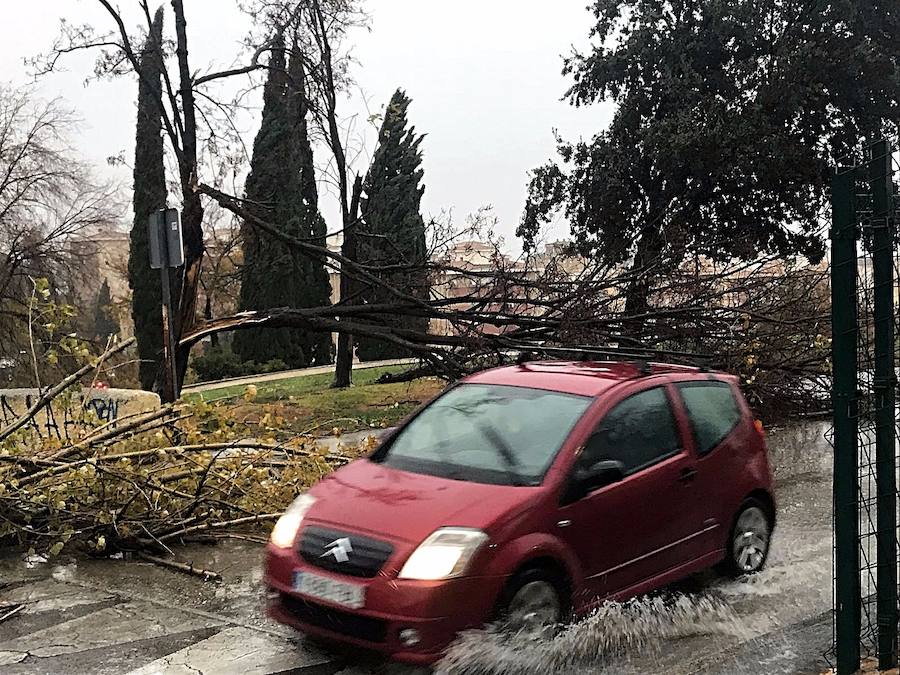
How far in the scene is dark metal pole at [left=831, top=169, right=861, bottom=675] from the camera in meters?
4.32

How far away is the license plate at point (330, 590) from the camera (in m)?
4.50

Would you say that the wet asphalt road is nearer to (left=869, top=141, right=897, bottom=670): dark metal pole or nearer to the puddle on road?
the puddle on road

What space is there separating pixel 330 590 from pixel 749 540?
11.2ft

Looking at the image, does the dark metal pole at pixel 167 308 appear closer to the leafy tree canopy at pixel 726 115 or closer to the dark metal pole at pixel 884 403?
the dark metal pole at pixel 884 403

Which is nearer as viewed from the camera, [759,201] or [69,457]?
[69,457]

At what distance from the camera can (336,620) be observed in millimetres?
4602

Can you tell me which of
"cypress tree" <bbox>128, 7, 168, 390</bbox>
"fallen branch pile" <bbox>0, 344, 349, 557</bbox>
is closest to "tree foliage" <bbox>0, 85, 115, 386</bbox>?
"cypress tree" <bbox>128, 7, 168, 390</bbox>

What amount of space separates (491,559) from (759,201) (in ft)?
64.0

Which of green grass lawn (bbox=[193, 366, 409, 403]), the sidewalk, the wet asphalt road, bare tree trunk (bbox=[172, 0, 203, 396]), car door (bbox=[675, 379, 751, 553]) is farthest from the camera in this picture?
the sidewalk

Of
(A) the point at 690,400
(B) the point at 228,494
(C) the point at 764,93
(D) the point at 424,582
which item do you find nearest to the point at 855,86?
(C) the point at 764,93

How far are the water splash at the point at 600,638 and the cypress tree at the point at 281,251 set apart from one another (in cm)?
2644

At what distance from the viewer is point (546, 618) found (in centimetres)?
482

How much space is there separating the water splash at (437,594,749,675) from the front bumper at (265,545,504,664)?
119 mm

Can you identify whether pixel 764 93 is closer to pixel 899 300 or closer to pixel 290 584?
pixel 899 300
